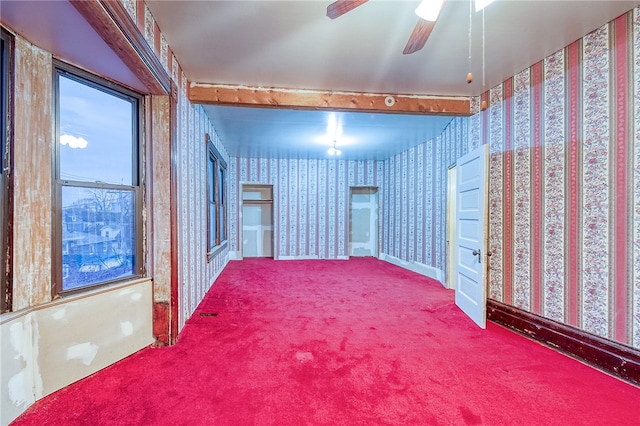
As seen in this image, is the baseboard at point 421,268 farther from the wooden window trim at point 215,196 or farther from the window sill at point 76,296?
the window sill at point 76,296

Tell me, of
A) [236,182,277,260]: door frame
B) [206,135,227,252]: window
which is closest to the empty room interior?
[206,135,227,252]: window

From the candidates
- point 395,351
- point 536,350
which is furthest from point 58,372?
point 536,350

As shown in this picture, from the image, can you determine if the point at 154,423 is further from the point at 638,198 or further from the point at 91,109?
the point at 638,198

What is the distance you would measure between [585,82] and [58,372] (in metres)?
4.17

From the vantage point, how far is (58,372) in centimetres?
168

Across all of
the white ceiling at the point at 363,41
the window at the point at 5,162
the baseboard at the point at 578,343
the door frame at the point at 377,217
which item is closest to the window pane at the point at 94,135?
the window at the point at 5,162

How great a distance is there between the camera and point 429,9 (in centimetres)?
138

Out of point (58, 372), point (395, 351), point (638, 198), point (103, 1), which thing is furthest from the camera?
point (395, 351)

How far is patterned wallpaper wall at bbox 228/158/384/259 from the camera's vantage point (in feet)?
21.8

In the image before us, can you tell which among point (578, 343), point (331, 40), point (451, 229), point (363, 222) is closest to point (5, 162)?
point (331, 40)

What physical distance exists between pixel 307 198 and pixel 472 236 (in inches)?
173

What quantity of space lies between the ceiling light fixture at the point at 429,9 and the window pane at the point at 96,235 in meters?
2.33

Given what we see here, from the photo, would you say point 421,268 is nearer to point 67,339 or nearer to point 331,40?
point 331,40

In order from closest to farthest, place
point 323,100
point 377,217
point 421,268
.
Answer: point 323,100
point 421,268
point 377,217
